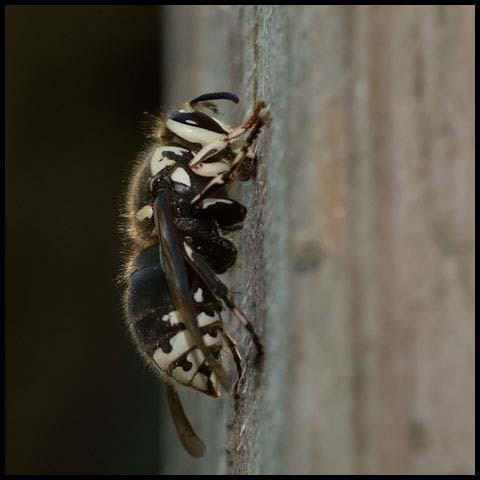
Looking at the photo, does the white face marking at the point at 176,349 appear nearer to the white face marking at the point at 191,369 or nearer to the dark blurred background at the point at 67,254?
the white face marking at the point at 191,369

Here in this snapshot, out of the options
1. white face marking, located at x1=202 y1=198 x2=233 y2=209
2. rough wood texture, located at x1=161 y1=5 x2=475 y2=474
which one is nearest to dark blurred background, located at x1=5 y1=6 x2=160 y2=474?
white face marking, located at x1=202 y1=198 x2=233 y2=209

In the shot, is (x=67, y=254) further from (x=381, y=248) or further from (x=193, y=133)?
(x=381, y=248)

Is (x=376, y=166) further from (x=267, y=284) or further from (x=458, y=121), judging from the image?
(x=267, y=284)

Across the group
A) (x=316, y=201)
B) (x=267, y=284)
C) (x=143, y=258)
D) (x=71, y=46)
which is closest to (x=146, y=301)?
(x=143, y=258)

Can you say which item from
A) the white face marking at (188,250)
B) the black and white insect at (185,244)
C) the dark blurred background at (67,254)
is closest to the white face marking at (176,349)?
the black and white insect at (185,244)

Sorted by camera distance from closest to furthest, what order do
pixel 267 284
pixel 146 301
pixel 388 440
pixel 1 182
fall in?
1. pixel 388 440
2. pixel 267 284
3. pixel 146 301
4. pixel 1 182

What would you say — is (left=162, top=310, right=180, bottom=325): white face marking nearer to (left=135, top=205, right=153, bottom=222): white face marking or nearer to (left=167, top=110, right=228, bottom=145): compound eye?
(left=135, top=205, right=153, bottom=222): white face marking

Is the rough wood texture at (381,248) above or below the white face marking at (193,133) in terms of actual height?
below
